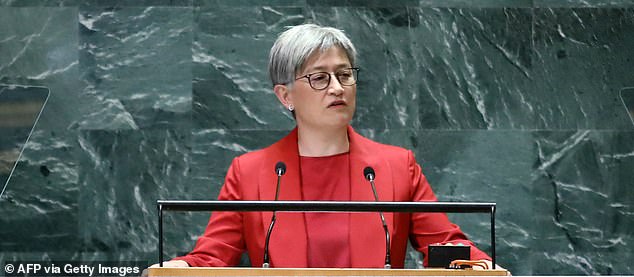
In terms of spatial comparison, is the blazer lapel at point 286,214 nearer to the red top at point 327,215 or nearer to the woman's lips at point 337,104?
the red top at point 327,215

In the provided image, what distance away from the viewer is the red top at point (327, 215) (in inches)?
133

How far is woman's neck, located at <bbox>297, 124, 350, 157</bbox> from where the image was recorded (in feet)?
11.7

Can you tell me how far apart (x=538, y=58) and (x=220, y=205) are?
2598mm

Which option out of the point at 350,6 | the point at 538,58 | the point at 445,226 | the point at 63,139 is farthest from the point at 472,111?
the point at 63,139

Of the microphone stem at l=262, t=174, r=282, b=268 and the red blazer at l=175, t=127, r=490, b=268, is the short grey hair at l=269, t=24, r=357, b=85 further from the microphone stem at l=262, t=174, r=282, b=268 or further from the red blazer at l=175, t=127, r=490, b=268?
the microphone stem at l=262, t=174, r=282, b=268

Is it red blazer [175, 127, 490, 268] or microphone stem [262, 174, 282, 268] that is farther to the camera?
red blazer [175, 127, 490, 268]

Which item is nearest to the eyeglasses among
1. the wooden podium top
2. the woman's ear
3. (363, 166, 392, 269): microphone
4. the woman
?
the woman

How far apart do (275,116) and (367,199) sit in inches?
58.1

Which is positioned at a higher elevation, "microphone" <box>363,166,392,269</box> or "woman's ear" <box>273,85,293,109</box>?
"woman's ear" <box>273,85,293,109</box>

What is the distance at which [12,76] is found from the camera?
190 inches

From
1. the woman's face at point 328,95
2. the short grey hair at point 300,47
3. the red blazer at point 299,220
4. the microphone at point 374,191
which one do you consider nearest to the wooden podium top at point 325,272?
the microphone at point 374,191

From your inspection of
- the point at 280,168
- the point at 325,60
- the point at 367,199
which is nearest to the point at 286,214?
the point at 280,168

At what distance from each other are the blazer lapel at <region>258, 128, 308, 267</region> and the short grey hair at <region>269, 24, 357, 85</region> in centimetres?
26

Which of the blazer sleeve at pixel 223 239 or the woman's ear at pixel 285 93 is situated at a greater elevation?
the woman's ear at pixel 285 93
